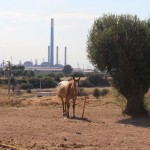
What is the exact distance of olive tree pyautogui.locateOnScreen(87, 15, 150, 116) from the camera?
20750 mm

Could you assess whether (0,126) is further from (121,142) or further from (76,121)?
(121,142)

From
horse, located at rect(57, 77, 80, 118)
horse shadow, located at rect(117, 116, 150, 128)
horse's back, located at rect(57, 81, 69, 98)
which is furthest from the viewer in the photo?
horse's back, located at rect(57, 81, 69, 98)

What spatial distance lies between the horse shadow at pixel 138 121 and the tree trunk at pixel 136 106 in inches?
23.5

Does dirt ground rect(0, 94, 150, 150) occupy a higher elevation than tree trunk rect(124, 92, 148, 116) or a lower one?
lower

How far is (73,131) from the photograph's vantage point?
1584cm

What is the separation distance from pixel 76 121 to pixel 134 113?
13.3ft

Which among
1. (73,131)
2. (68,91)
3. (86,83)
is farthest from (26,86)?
(73,131)

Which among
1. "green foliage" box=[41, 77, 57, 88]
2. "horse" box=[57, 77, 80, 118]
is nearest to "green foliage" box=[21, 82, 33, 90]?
"green foliage" box=[41, 77, 57, 88]

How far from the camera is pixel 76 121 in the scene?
18.9 m

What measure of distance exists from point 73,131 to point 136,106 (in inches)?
268

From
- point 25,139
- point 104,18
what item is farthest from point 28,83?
point 25,139

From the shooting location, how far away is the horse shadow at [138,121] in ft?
62.5

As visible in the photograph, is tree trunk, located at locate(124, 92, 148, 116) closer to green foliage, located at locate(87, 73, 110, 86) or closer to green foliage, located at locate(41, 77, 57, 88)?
green foliage, located at locate(87, 73, 110, 86)

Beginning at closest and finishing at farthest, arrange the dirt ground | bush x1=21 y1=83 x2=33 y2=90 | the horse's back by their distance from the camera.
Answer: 1. the dirt ground
2. the horse's back
3. bush x1=21 y1=83 x2=33 y2=90
